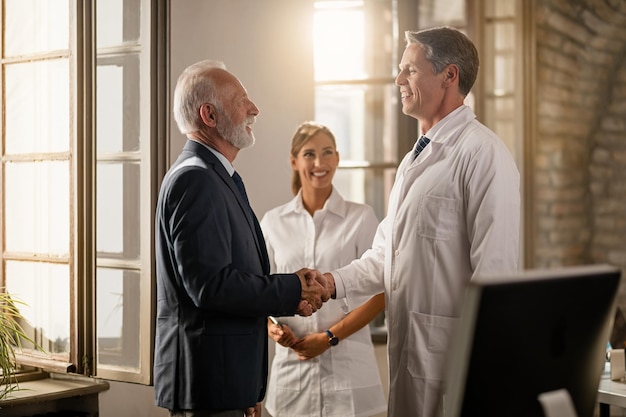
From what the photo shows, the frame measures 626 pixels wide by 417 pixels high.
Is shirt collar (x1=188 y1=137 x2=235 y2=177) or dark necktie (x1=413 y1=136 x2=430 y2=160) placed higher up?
dark necktie (x1=413 y1=136 x2=430 y2=160)

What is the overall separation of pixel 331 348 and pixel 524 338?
182 cm

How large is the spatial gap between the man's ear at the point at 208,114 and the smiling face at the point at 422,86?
59cm

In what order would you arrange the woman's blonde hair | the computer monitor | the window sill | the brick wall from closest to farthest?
the computer monitor
the window sill
the woman's blonde hair
the brick wall

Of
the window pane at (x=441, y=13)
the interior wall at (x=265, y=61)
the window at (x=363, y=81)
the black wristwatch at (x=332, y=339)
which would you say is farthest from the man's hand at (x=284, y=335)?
the window pane at (x=441, y=13)

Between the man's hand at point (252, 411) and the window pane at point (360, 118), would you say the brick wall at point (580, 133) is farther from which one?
the man's hand at point (252, 411)

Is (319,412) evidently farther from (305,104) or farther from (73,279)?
(305,104)

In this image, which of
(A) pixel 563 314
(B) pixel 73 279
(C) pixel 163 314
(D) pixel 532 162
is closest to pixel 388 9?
(D) pixel 532 162

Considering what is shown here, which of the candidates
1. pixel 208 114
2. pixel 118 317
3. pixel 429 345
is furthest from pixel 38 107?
pixel 429 345

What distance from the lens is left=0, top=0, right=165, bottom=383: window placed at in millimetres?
3035

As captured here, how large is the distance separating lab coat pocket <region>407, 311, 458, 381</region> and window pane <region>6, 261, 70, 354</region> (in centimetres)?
142

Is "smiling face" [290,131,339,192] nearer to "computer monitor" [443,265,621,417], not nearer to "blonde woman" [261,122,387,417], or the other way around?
"blonde woman" [261,122,387,417]

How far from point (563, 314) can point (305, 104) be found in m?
2.96

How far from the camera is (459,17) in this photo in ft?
15.0

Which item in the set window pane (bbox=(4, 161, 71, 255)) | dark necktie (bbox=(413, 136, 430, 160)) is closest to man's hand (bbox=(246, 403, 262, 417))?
dark necktie (bbox=(413, 136, 430, 160))
